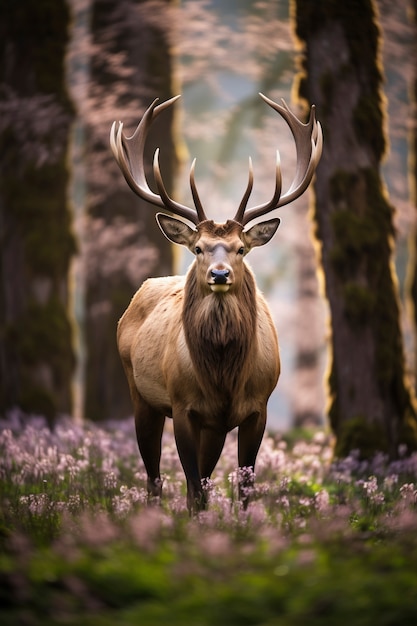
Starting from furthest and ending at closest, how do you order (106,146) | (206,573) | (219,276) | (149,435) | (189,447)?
(106,146) < (149,435) < (189,447) < (219,276) < (206,573)

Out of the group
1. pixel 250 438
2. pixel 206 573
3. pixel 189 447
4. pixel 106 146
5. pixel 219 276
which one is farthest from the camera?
pixel 106 146

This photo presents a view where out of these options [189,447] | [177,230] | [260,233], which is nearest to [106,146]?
[177,230]

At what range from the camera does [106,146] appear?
13133 mm

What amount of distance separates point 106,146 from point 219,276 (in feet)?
26.5

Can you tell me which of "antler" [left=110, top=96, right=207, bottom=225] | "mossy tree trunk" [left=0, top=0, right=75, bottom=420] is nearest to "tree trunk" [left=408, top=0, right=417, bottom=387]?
"mossy tree trunk" [left=0, top=0, right=75, bottom=420]

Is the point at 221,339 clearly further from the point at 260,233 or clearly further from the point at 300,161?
the point at 300,161

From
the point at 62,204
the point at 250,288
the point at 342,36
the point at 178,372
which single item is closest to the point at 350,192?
the point at 342,36

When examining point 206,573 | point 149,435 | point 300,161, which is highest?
point 300,161

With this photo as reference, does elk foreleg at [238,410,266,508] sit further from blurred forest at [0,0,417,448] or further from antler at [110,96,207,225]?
blurred forest at [0,0,417,448]

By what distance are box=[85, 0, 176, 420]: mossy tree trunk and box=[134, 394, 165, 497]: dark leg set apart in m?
6.00

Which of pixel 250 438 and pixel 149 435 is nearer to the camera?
pixel 250 438

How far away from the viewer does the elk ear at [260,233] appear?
6.23m

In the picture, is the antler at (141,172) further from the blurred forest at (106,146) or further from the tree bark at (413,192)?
the tree bark at (413,192)

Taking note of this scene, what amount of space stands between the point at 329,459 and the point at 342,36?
164 inches
